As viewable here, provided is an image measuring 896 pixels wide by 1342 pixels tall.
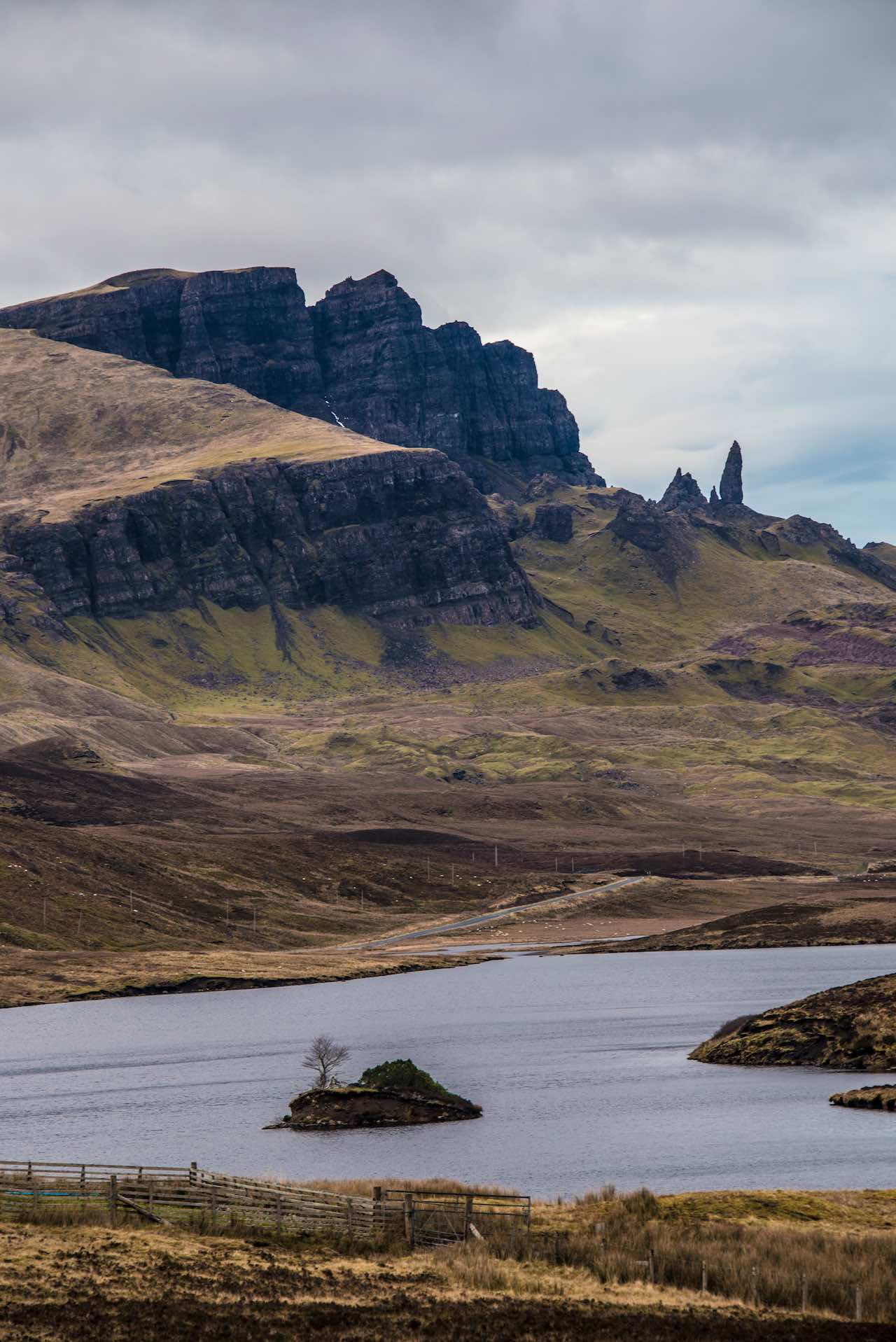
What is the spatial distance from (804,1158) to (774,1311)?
37457mm

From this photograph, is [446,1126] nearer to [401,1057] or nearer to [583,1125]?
[583,1125]

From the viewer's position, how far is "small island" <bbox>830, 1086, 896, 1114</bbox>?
98625mm

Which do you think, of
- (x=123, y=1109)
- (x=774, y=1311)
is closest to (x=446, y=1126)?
(x=123, y=1109)

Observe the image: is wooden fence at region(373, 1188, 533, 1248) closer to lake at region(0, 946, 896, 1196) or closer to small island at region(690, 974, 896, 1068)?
lake at region(0, 946, 896, 1196)

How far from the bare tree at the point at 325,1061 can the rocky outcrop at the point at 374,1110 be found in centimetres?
188

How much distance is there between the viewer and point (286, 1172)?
86688mm

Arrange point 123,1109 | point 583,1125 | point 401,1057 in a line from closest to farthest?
point 583,1125 → point 123,1109 → point 401,1057

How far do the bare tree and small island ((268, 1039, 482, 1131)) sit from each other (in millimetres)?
1620

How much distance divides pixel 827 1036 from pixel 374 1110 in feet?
121

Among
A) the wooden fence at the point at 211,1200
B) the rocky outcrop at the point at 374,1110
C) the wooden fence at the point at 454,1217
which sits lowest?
the rocky outcrop at the point at 374,1110

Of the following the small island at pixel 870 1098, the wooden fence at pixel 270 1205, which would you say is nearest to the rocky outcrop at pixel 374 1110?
the small island at pixel 870 1098

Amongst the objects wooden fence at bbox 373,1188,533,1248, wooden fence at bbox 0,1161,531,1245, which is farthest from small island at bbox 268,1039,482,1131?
wooden fence at bbox 0,1161,531,1245

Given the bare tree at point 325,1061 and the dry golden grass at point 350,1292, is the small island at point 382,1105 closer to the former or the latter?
the bare tree at point 325,1061

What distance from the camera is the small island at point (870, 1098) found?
9862cm
